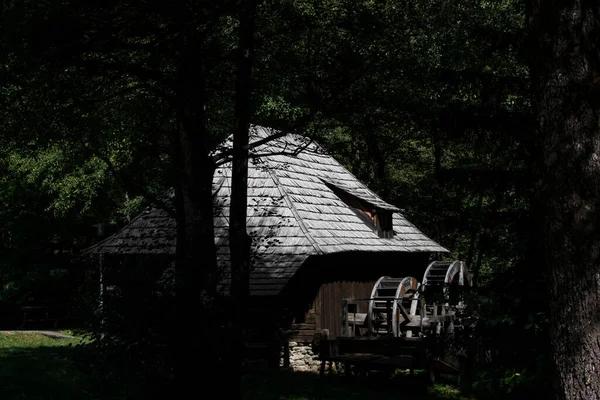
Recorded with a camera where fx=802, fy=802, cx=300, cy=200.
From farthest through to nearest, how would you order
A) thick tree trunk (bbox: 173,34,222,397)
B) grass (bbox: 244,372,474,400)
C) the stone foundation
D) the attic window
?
the attic window
the stone foundation
grass (bbox: 244,372,474,400)
thick tree trunk (bbox: 173,34,222,397)

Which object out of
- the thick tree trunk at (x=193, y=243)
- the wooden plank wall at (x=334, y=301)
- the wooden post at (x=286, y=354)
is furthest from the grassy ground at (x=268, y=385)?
the thick tree trunk at (x=193, y=243)

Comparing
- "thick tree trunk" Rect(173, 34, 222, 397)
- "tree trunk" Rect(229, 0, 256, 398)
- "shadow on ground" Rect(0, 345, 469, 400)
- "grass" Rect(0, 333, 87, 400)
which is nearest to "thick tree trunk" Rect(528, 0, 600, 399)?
"thick tree trunk" Rect(173, 34, 222, 397)

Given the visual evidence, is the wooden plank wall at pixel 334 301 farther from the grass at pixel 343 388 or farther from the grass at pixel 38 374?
the grass at pixel 38 374

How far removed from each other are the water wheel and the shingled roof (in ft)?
3.56

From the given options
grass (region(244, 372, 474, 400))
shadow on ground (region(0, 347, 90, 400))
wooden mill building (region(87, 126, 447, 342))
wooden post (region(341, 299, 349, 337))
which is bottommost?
grass (region(244, 372, 474, 400))

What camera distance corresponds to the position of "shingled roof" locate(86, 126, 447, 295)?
1973cm

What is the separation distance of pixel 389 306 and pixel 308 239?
261 centimetres

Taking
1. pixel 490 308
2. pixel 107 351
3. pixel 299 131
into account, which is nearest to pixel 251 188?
pixel 299 131

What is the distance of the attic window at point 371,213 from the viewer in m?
23.9

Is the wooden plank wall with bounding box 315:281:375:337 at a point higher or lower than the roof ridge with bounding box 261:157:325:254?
lower

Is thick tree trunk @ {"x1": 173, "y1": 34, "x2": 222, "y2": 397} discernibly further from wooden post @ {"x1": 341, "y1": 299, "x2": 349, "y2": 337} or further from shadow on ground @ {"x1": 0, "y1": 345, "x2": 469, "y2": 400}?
wooden post @ {"x1": 341, "y1": 299, "x2": 349, "y2": 337}

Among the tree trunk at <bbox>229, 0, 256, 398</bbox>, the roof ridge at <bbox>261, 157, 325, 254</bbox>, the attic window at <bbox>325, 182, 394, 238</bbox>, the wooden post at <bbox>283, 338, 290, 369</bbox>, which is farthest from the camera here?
the attic window at <bbox>325, 182, 394, 238</bbox>

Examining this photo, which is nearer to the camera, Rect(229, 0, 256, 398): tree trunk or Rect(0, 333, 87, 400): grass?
Rect(229, 0, 256, 398): tree trunk

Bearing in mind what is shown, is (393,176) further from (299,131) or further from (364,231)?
(299,131)
